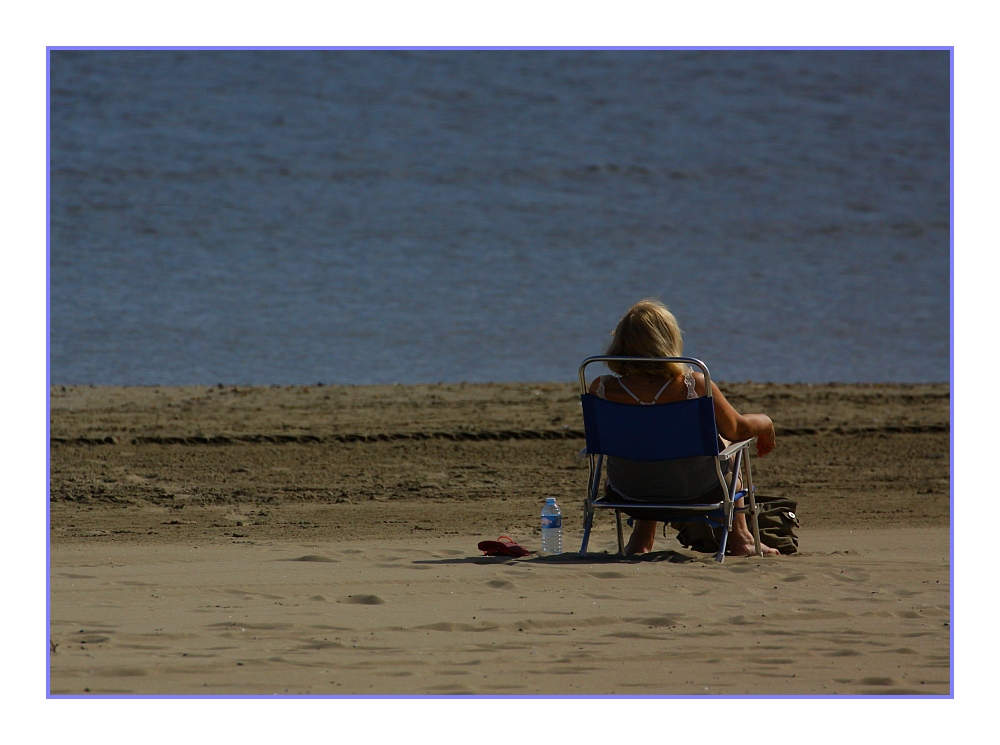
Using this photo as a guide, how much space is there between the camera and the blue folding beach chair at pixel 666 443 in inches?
195

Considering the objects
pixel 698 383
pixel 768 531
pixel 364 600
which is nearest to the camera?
pixel 364 600

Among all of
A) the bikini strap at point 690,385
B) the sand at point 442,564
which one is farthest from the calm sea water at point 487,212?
the bikini strap at point 690,385

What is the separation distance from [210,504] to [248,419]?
222 centimetres

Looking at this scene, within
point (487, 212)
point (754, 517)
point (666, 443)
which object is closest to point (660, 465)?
point (666, 443)

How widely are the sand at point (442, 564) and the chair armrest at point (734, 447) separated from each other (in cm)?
50

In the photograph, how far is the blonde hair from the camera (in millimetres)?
4996

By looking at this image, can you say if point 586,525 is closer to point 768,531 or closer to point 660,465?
point 660,465

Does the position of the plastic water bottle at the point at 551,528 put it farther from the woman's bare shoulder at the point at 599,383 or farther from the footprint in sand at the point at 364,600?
the footprint in sand at the point at 364,600

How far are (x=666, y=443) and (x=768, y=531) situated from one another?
858mm

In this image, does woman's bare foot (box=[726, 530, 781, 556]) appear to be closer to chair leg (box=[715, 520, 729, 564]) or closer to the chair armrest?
chair leg (box=[715, 520, 729, 564])

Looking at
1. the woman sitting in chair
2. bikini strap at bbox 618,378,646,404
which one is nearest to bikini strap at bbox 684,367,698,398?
the woman sitting in chair

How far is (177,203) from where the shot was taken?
20.4 metres

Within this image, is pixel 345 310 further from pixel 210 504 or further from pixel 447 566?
pixel 447 566

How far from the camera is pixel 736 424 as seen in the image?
507 centimetres
